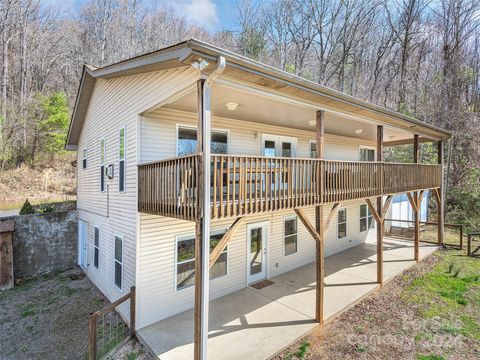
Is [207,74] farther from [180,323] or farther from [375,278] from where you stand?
[375,278]

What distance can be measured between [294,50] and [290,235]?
60.5 feet

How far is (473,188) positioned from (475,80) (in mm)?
8503

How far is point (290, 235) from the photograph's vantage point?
9992 mm

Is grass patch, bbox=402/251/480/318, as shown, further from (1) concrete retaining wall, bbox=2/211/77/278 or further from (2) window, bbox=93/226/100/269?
(1) concrete retaining wall, bbox=2/211/77/278

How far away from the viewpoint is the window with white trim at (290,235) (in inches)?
386

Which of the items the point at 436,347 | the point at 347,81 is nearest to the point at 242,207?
the point at 436,347

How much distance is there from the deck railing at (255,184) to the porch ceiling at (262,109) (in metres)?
1.37

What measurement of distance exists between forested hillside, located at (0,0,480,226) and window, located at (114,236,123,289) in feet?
50.8

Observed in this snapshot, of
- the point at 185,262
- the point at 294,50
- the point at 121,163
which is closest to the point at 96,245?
the point at 121,163

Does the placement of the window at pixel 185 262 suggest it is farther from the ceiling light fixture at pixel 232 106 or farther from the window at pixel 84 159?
the window at pixel 84 159

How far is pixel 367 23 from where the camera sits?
71.8 feet

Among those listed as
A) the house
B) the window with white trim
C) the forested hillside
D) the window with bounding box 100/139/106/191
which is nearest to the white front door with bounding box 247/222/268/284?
the house

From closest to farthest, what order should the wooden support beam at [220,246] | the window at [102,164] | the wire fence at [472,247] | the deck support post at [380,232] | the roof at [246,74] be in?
1. the roof at [246,74]
2. the wooden support beam at [220,246]
3. the deck support post at [380,232]
4. the window at [102,164]
5. the wire fence at [472,247]

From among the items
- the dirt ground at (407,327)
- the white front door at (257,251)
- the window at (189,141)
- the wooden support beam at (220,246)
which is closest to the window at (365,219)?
the dirt ground at (407,327)
